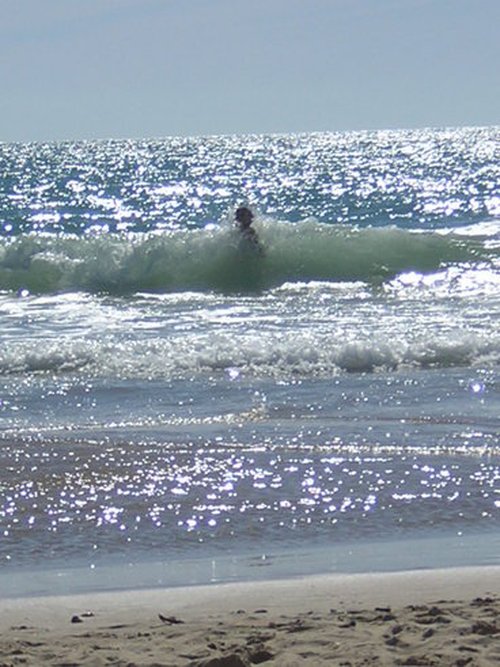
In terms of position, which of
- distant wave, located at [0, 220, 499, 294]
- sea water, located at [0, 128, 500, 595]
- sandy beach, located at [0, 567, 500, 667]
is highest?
distant wave, located at [0, 220, 499, 294]

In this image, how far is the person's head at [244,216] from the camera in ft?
88.9

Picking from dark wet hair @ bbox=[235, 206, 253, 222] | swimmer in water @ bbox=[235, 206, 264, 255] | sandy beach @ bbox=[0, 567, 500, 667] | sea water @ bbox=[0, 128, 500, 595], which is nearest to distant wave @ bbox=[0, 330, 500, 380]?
sea water @ bbox=[0, 128, 500, 595]

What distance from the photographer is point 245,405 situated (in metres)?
11.2

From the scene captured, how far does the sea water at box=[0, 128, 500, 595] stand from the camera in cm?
702

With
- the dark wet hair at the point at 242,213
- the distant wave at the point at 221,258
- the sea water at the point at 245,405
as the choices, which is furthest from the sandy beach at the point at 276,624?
the dark wet hair at the point at 242,213

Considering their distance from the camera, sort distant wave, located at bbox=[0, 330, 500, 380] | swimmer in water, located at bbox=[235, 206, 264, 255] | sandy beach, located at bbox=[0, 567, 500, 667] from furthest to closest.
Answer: swimmer in water, located at bbox=[235, 206, 264, 255]
distant wave, located at bbox=[0, 330, 500, 380]
sandy beach, located at bbox=[0, 567, 500, 667]

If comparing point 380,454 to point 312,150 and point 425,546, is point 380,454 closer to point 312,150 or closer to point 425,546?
point 425,546

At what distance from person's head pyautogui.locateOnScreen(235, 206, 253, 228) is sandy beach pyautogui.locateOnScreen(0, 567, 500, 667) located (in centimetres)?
A: 2105

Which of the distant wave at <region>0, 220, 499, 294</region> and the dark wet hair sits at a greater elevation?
the dark wet hair

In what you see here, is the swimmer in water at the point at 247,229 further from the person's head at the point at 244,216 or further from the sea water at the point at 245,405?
the sea water at the point at 245,405

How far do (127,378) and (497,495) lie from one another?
5526 millimetres

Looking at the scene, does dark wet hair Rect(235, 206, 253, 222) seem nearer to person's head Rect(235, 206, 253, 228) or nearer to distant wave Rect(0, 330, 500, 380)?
person's head Rect(235, 206, 253, 228)

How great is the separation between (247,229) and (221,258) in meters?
2.93

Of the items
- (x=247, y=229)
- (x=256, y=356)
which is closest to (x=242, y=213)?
(x=247, y=229)
